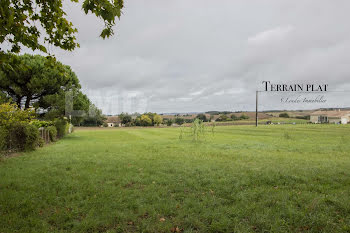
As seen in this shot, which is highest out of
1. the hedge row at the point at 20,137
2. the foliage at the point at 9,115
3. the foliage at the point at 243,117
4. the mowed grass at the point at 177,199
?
the foliage at the point at 243,117

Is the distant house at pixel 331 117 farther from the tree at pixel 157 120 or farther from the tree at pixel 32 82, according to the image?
the tree at pixel 32 82

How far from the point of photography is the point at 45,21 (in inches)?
222

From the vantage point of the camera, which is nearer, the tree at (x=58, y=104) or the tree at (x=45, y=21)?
the tree at (x=45, y=21)

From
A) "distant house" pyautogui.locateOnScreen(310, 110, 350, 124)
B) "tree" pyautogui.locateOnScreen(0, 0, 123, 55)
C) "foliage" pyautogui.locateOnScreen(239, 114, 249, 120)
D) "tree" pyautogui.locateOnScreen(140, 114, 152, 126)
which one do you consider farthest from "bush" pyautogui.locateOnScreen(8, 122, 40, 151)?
"tree" pyautogui.locateOnScreen(140, 114, 152, 126)

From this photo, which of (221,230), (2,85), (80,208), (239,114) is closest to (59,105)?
(2,85)

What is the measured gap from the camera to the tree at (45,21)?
4466mm

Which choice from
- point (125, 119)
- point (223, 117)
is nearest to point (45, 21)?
point (223, 117)

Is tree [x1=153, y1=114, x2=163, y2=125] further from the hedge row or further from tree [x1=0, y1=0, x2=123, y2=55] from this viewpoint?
tree [x1=0, y1=0, x2=123, y2=55]

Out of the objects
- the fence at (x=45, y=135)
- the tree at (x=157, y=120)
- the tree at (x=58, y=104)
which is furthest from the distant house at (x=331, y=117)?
the fence at (x=45, y=135)

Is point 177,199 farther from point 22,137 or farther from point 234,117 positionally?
point 234,117

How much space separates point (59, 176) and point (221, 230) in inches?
213

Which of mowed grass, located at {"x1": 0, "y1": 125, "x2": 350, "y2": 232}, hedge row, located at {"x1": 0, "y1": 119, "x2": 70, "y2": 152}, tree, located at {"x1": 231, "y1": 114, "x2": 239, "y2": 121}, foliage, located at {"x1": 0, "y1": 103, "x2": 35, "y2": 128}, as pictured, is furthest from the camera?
tree, located at {"x1": 231, "y1": 114, "x2": 239, "y2": 121}

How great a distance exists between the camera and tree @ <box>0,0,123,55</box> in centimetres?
447

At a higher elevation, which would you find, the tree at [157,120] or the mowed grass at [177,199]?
the tree at [157,120]
